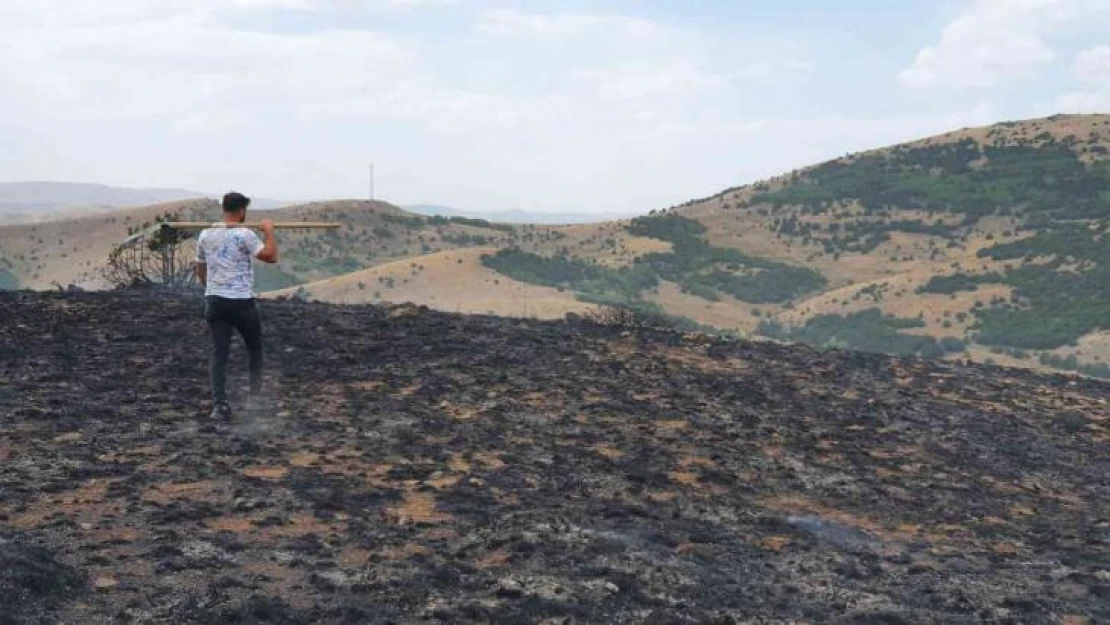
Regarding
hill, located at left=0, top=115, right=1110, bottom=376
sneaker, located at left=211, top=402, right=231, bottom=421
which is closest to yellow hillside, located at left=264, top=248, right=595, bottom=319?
hill, located at left=0, top=115, right=1110, bottom=376

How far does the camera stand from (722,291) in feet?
192

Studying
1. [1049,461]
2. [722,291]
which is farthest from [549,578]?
[722,291]

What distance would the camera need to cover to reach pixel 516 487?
739 cm

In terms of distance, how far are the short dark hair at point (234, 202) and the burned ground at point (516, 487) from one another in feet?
5.73

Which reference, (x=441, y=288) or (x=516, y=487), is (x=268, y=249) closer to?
(x=516, y=487)

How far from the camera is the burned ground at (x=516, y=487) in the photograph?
18.0 ft

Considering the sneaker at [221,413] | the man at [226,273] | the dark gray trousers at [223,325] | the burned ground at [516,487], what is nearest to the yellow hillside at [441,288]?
the burned ground at [516,487]

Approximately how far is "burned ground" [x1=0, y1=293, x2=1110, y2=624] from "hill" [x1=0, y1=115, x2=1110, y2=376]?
23661 mm

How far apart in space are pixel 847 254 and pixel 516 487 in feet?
210

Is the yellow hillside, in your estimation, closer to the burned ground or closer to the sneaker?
the burned ground

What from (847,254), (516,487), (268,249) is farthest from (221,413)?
(847,254)

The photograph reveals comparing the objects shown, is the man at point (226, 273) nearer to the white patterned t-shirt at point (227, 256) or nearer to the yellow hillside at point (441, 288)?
the white patterned t-shirt at point (227, 256)

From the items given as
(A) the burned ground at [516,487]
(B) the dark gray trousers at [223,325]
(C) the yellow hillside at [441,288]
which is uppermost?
(B) the dark gray trousers at [223,325]

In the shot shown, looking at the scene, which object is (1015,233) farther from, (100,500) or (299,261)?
(100,500)
